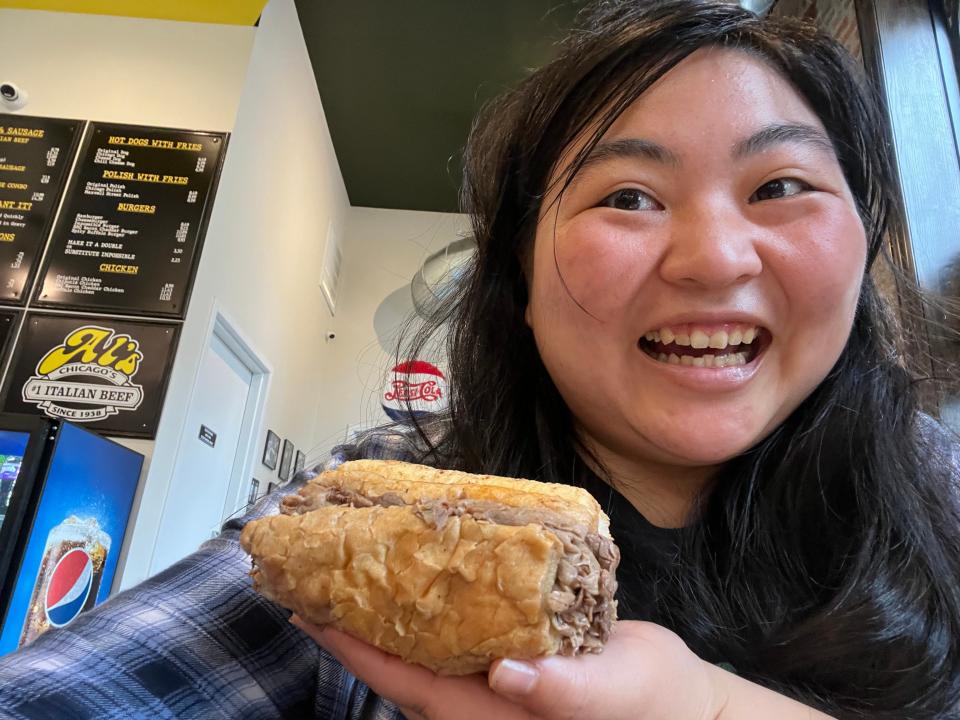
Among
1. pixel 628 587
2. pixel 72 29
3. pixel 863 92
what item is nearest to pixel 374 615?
pixel 628 587

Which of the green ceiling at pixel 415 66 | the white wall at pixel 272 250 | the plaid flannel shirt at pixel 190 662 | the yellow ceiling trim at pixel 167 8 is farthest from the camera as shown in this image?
the green ceiling at pixel 415 66

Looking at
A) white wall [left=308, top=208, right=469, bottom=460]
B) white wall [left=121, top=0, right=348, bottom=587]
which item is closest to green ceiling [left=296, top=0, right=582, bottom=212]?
white wall [left=121, top=0, right=348, bottom=587]

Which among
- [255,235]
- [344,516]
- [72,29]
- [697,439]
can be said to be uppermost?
[72,29]

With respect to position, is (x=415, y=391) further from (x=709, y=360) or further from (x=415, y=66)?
(x=415, y=66)

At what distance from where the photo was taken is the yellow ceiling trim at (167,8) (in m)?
3.20

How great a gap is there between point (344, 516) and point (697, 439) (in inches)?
16.7

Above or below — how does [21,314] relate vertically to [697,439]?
above

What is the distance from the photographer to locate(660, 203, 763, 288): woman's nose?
2.31ft

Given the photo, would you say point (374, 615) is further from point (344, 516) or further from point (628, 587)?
point (628, 587)

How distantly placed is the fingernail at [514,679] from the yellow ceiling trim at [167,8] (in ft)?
12.1

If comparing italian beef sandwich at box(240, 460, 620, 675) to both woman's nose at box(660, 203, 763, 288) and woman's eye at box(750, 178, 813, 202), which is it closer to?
woman's nose at box(660, 203, 763, 288)

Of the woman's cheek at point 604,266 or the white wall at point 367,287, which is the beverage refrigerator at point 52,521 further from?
the white wall at point 367,287

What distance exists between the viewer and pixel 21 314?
2.69 meters

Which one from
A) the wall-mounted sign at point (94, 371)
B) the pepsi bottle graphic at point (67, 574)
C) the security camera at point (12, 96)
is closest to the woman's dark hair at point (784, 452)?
the pepsi bottle graphic at point (67, 574)
